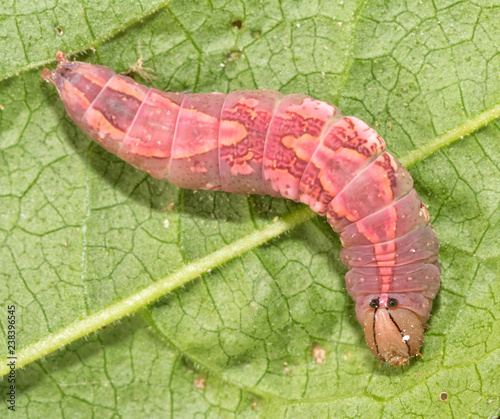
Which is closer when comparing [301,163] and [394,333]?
[301,163]

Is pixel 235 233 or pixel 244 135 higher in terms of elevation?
pixel 244 135

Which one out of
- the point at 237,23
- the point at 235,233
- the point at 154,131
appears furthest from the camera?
the point at 235,233

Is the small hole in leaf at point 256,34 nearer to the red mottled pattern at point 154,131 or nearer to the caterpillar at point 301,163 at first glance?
the caterpillar at point 301,163

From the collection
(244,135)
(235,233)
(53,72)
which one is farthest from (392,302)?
(53,72)

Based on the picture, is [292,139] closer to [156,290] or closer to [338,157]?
[338,157]

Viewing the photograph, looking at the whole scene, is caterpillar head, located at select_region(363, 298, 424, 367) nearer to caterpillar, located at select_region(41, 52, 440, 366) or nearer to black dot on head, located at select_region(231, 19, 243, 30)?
caterpillar, located at select_region(41, 52, 440, 366)

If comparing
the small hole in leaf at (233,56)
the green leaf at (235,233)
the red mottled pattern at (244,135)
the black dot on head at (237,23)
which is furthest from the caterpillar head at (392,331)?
the black dot on head at (237,23)

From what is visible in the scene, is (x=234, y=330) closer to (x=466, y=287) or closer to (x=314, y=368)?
(x=314, y=368)
